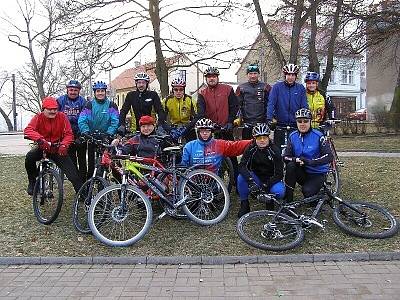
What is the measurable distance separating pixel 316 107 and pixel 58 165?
3877 mm

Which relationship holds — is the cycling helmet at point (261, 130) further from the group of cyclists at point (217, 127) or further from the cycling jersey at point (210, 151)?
the cycling jersey at point (210, 151)

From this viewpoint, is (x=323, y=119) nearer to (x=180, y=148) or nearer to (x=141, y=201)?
(x=180, y=148)

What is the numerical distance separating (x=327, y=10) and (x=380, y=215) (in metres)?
14.9

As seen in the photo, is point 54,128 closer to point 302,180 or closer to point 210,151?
point 210,151

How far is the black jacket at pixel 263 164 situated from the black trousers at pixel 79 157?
2.59m

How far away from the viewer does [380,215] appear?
20.9 feet

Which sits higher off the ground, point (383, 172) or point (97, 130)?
point (97, 130)

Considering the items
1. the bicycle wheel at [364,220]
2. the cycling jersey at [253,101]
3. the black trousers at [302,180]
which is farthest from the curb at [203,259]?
the cycling jersey at [253,101]

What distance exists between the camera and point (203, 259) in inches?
216

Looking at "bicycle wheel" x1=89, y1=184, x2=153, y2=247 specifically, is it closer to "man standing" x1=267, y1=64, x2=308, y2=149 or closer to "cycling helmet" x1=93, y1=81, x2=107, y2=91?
"cycling helmet" x1=93, y1=81, x2=107, y2=91

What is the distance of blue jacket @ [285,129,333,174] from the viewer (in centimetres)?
649

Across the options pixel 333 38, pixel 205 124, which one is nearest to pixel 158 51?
pixel 333 38

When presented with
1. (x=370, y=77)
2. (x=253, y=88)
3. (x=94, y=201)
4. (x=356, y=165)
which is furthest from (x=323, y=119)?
(x=370, y=77)

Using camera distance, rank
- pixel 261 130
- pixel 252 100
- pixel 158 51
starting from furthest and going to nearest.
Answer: pixel 158 51 → pixel 252 100 → pixel 261 130
